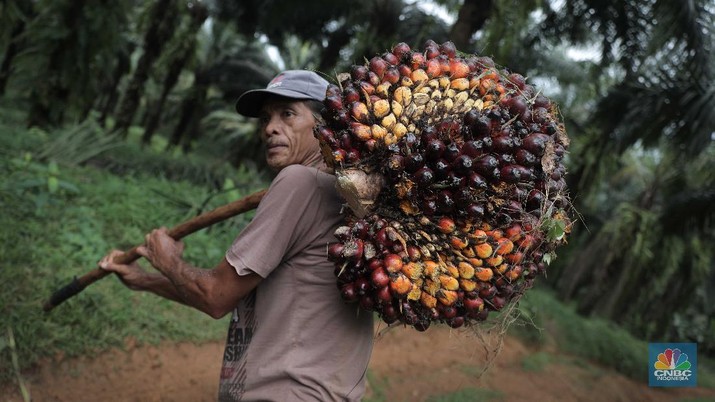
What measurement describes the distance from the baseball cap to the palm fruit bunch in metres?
0.33

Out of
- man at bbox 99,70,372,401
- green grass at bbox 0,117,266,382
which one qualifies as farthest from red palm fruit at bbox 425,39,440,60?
green grass at bbox 0,117,266,382

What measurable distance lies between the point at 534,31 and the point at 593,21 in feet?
5.28

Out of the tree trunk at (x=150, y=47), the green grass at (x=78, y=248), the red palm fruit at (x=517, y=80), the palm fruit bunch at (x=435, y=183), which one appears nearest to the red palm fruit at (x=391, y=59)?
the palm fruit bunch at (x=435, y=183)

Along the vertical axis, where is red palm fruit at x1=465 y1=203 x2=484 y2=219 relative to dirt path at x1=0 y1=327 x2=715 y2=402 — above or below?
above

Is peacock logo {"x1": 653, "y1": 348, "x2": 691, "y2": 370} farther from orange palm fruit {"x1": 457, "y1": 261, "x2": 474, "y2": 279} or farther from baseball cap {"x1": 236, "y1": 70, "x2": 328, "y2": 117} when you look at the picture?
baseball cap {"x1": 236, "y1": 70, "x2": 328, "y2": 117}

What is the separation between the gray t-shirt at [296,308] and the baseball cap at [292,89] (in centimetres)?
33

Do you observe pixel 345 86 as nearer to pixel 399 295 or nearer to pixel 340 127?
pixel 340 127

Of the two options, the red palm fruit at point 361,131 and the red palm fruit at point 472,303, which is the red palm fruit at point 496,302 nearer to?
the red palm fruit at point 472,303

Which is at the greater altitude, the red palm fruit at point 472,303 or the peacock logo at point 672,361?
the red palm fruit at point 472,303

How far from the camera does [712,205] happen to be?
7457mm

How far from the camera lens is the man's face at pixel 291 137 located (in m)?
2.03

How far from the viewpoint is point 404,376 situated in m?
5.67

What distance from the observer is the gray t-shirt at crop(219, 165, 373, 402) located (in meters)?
1.71

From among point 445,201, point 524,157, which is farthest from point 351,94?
point 524,157
